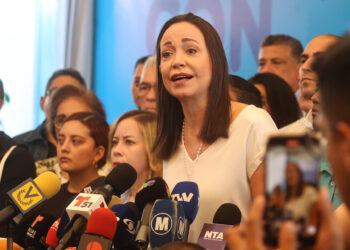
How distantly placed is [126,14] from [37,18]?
3.44 feet

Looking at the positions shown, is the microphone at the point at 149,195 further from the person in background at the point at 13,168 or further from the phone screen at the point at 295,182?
the person in background at the point at 13,168

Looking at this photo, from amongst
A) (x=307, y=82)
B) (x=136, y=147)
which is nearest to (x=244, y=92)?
(x=307, y=82)

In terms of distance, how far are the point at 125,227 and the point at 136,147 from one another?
4.13 ft

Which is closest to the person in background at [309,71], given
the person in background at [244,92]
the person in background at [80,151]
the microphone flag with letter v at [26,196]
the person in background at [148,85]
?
the person in background at [244,92]

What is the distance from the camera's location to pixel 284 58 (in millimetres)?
3785

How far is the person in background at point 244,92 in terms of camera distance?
114 inches

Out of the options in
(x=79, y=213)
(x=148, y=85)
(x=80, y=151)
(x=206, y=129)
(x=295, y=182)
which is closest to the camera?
(x=295, y=182)

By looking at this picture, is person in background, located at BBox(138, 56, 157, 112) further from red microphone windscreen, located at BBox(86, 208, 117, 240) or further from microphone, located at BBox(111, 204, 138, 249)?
red microphone windscreen, located at BBox(86, 208, 117, 240)

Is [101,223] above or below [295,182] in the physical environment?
below

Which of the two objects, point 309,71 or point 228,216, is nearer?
point 228,216

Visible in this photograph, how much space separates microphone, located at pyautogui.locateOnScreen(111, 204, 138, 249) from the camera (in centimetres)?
180

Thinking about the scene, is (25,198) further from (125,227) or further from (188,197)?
(188,197)

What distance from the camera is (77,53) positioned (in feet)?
22.4

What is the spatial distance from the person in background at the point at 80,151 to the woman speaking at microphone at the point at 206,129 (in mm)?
851
